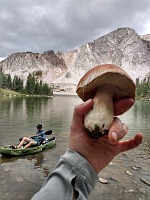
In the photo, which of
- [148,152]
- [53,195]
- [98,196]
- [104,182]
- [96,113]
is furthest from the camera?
[148,152]

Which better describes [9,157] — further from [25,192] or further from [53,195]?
[53,195]

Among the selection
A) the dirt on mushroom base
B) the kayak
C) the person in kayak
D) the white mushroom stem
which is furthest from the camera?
the person in kayak

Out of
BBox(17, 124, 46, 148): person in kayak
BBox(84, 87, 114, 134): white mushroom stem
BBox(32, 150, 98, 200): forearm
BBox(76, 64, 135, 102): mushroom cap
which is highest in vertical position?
BBox(76, 64, 135, 102): mushroom cap

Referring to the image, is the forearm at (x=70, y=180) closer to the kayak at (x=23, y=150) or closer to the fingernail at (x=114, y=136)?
the fingernail at (x=114, y=136)

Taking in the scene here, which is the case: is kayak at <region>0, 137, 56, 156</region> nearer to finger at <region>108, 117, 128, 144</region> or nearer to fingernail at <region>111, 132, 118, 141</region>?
finger at <region>108, 117, 128, 144</region>

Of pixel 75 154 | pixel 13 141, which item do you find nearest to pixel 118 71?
pixel 75 154

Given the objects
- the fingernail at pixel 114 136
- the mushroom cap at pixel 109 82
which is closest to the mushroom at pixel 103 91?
the mushroom cap at pixel 109 82

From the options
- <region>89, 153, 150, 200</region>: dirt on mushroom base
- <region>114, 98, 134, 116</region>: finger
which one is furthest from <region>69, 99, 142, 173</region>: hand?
<region>89, 153, 150, 200</region>: dirt on mushroom base
